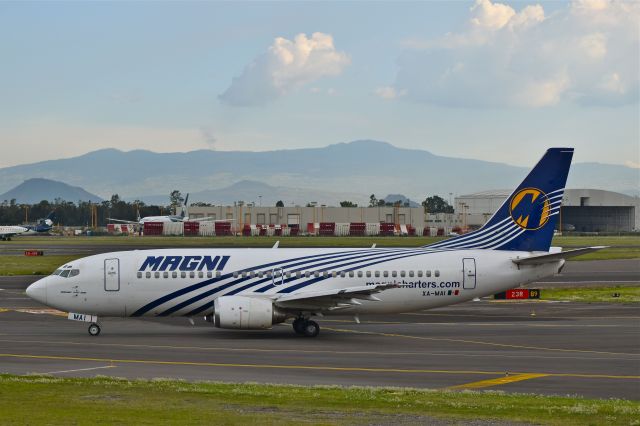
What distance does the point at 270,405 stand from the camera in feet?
75.6

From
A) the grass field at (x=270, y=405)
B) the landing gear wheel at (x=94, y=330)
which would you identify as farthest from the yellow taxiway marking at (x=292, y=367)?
the landing gear wheel at (x=94, y=330)

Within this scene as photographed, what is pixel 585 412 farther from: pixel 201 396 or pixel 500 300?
pixel 500 300

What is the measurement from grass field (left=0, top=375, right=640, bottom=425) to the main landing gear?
532 inches

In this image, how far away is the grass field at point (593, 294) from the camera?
183 feet

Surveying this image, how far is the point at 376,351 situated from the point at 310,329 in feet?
17.4

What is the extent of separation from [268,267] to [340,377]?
1253 centimetres

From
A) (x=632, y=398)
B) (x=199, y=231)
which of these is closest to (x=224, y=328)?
(x=632, y=398)

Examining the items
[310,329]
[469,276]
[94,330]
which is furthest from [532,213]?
[94,330]

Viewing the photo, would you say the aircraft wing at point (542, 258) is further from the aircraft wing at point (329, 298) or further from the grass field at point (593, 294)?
the grass field at point (593, 294)

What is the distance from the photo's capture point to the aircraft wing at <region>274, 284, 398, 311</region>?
39.1 m

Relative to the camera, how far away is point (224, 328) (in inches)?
Result: 1548

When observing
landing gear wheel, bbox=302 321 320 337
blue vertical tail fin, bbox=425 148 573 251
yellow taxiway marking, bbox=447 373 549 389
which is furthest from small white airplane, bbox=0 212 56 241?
yellow taxiway marking, bbox=447 373 549 389

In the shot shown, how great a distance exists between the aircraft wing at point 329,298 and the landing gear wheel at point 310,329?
0.70 metres

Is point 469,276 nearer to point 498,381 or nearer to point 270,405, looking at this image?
point 498,381
